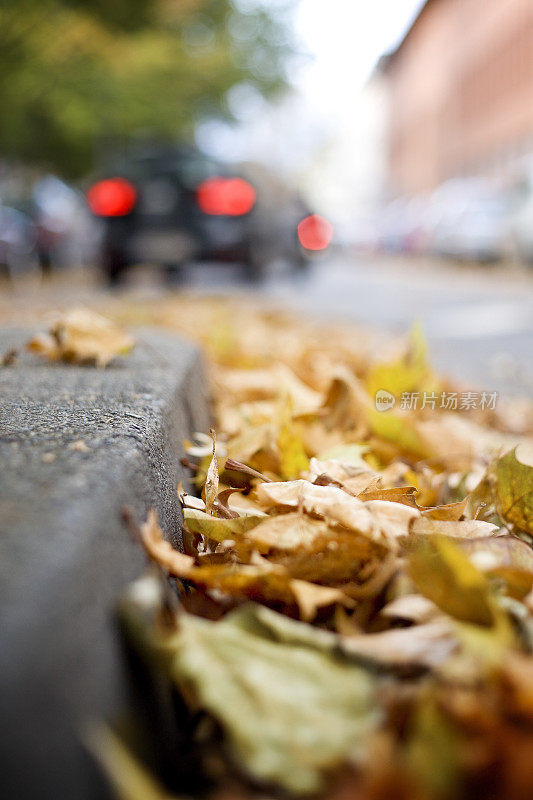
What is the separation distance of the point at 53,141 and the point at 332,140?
60.0 metres

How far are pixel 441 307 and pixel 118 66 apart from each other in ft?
25.5

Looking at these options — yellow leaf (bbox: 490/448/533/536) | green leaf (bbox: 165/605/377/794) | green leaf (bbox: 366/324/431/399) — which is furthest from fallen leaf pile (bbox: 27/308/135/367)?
green leaf (bbox: 165/605/377/794)

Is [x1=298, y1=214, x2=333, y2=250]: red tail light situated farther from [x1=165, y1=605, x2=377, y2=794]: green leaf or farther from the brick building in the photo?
the brick building

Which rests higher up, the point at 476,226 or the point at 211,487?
→ the point at 211,487

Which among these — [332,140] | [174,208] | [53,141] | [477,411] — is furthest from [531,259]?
[332,140]

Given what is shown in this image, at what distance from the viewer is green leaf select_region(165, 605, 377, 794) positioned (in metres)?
0.74

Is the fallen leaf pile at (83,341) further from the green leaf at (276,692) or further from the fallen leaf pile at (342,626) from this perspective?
the green leaf at (276,692)

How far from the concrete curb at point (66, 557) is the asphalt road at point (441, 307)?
8.20 feet

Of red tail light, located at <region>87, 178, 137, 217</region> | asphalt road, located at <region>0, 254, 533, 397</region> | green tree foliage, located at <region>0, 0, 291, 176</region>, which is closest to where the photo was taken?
asphalt road, located at <region>0, 254, 533, 397</region>

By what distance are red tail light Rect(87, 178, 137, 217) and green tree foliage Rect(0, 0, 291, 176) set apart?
1.53 meters

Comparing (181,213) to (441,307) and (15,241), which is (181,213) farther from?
→ (15,241)

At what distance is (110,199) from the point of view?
32.1 feet

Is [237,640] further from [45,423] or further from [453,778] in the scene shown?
[45,423]

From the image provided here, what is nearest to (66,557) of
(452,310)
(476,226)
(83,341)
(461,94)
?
(83,341)
